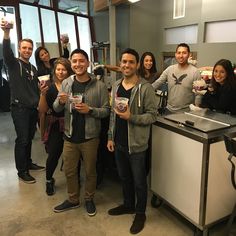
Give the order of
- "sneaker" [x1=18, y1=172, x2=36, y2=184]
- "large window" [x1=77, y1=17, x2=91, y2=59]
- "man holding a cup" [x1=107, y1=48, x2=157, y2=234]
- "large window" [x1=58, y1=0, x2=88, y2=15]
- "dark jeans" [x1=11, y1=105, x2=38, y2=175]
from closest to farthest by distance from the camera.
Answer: "man holding a cup" [x1=107, y1=48, x2=157, y2=234]
"dark jeans" [x1=11, y1=105, x2=38, y2=175]
"sneaker" [x1=18, y1=172, x2=36, y2=184]
"large window" [x1=58, y1=0, x2=88, y2=15]
"large window" [x1=77, y1=17, x2=91, y2=59]

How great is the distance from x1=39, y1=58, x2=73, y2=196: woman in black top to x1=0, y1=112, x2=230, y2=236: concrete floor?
0.23 metres

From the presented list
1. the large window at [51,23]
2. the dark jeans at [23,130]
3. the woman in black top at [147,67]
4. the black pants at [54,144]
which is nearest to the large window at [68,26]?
the large window at [51,23]

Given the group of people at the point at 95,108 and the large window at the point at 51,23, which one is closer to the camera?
the group of people at the point at 95,108

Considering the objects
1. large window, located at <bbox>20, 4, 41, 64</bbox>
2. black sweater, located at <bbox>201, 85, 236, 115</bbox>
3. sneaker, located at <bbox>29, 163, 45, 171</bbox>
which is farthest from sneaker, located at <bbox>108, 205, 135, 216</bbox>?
large window, located at <bbox>20, 4, 41, 64</bbox>

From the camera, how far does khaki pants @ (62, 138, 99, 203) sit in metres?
2.17

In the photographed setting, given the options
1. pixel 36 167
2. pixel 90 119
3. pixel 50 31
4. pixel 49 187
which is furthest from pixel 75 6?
pixel 90 119

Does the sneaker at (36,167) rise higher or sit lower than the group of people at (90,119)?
lower

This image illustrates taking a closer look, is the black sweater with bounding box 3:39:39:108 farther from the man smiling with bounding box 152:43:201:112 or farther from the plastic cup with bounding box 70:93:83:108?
the man smiling with bounding box 152:43:201:112

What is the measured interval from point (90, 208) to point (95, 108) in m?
0.89

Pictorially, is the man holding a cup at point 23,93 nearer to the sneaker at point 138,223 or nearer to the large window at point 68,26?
the sneaker at point 138,223

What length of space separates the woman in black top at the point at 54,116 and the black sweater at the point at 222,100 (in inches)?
47.8

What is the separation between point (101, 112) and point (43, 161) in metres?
1.75

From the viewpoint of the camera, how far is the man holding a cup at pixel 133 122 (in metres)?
1.90

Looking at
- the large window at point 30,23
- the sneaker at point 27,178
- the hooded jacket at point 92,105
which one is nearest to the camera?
the hooded jacket at point 92,105
